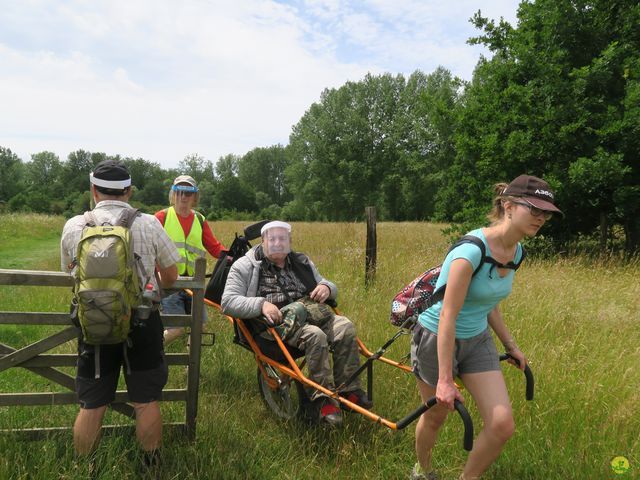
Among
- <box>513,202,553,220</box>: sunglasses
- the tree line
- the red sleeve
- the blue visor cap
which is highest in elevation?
the tree line

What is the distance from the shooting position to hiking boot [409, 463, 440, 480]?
301 cm

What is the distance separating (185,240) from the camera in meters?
5.16

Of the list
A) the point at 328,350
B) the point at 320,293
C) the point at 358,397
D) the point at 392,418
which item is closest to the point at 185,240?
the point at 320,293

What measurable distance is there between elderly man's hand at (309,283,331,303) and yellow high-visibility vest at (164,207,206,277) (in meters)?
1.72

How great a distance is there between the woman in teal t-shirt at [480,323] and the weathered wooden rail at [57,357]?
4.98 ft

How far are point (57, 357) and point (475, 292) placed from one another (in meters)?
2.59

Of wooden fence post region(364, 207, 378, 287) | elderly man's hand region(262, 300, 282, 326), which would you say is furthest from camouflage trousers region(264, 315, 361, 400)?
wooden fence post region(364, 207, 378, 287)

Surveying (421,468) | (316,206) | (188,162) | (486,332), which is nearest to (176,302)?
(421,468)

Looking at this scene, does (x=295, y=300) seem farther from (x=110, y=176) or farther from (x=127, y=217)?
(x=110, y=176)

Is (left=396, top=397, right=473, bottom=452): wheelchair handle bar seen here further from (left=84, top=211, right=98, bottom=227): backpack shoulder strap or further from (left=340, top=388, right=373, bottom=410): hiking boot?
(left=84, top=211, right=98, bottom=227): backpack shoulder strap

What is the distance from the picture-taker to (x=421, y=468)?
3.03 meters

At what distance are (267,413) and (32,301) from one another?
500 centimetres

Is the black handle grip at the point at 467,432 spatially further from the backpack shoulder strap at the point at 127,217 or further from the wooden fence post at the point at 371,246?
the wooden fence post at the point at 371,246
